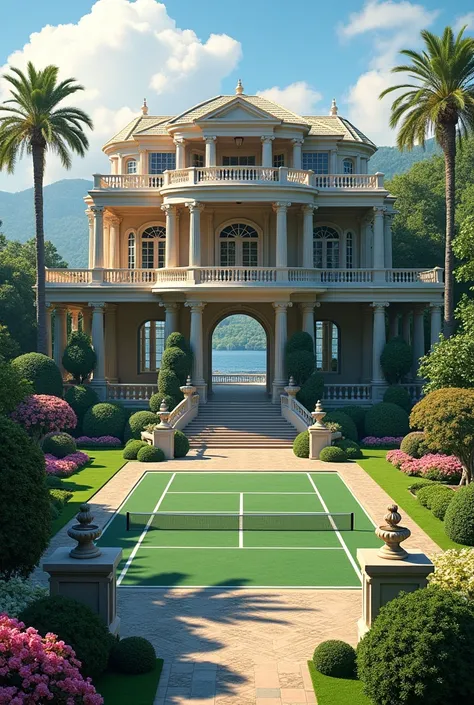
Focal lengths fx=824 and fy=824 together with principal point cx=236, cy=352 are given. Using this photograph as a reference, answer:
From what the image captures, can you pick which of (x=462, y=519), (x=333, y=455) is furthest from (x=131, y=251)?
(x=462, y=519)

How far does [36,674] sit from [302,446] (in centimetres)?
2557

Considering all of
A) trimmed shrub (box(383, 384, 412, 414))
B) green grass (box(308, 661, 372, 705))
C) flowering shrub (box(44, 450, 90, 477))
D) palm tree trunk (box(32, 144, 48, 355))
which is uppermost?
palm tree trunk (box(32, 144, 48, 355))

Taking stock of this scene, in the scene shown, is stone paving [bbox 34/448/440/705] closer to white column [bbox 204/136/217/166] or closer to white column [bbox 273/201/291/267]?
white column [bbox 273/201/291/267]

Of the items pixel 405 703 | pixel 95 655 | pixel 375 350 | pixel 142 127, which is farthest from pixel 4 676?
pixel 142 127

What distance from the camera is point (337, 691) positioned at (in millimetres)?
11883

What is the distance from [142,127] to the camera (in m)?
48.9

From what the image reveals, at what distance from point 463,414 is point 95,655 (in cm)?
1561

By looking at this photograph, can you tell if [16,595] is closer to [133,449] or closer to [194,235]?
[133,449]

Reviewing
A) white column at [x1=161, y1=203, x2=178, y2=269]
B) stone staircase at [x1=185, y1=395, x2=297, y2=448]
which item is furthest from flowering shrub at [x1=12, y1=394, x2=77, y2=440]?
white column at [x1=161, y1=203, x2=178, y2=269]

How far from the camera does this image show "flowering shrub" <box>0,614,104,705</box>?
941 centimetres

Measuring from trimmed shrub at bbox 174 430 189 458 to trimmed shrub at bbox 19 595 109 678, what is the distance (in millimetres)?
22002

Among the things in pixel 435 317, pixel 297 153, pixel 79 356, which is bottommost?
pixel 79 356

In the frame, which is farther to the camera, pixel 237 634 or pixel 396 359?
pixel 396 359

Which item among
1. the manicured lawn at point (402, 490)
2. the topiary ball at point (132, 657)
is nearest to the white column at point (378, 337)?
the manicured lawn at point (402, 490)
